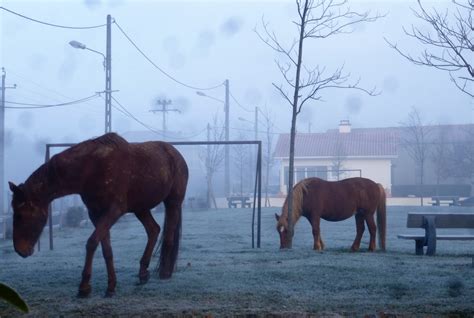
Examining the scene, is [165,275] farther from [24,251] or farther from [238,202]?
[238,202]

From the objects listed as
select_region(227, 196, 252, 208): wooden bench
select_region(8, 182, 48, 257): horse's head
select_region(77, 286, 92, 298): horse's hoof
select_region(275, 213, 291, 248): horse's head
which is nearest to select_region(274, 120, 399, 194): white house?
select_region(227, 196, 252, 208): wooden bench

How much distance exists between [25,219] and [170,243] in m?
1.92

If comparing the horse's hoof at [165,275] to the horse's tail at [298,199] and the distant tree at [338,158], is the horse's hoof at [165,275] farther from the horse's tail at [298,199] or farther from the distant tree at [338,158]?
the distant tree at [338,158]

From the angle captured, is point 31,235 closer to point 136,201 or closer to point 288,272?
point 136,201

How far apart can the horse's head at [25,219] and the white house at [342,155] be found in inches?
945

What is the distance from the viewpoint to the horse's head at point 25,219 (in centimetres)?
724

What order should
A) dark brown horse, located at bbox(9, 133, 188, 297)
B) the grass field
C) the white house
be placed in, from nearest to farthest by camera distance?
the grass field → dark brown horse, located at bbox(9, 133, 188, 297) → the white house

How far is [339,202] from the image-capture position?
512 inches

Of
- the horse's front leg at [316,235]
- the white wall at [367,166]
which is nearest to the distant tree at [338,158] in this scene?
the white wall at [367,166]

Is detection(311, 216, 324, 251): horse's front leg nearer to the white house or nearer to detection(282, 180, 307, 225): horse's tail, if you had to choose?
detection(282, 180, 307, 225): horse's tail

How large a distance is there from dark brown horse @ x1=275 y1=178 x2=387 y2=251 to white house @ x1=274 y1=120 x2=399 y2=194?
17.8m

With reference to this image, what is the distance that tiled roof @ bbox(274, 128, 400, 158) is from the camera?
113ft

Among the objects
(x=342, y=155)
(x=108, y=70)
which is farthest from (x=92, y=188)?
(x=342, y=155)

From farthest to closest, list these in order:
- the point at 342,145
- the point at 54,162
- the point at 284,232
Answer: the point at 342,145 < the point at 284,232 < the point at 54,162
